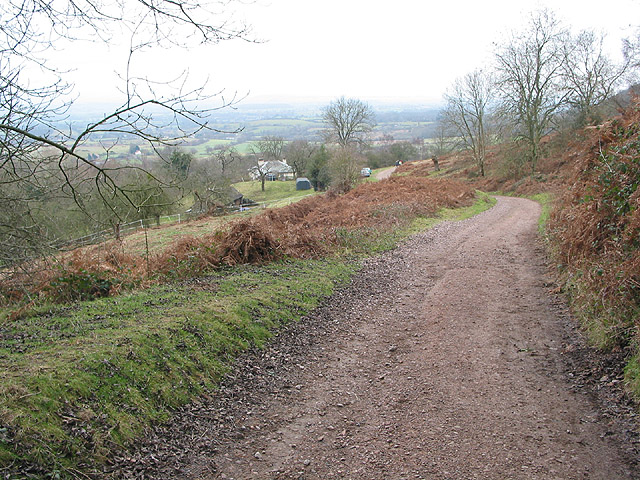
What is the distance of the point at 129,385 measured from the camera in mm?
4613

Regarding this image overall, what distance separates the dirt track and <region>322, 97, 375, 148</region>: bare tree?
60552 mm

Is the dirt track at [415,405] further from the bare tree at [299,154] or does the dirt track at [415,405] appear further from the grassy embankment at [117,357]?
the bare tree at [299,154]

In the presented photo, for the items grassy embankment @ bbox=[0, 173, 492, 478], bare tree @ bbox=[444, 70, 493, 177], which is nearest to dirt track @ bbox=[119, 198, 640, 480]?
grassy embankment @ bbox=[0, 173, 492, 478]

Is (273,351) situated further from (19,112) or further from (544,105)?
(544,105)

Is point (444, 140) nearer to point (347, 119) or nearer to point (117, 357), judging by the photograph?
point (347, 119)

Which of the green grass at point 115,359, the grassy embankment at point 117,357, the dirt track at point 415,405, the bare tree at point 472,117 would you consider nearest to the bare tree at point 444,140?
the bare tree at point 472,117

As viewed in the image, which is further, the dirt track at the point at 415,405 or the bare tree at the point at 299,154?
the bare tree at the point at 299,154

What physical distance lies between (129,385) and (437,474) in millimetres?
3185

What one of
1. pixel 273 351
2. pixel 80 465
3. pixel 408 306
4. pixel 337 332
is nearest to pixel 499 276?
pixel 408 306

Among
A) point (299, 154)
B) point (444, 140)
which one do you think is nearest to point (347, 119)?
point (299, 154)

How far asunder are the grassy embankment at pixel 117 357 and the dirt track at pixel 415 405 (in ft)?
1.22

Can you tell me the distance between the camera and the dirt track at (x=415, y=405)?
4.01m

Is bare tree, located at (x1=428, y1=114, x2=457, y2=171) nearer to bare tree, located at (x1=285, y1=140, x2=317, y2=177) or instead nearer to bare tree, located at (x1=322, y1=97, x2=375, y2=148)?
bare tree, located at (x1=322, y1=97, x2=375, y2=148)

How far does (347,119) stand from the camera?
67.2m
